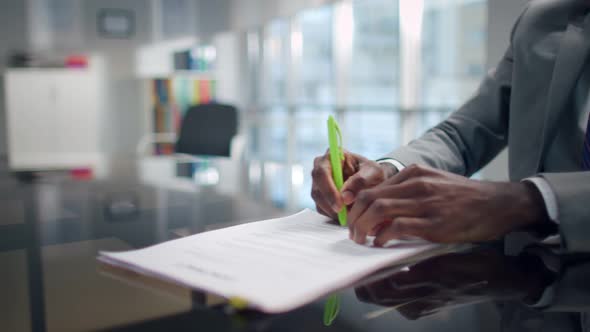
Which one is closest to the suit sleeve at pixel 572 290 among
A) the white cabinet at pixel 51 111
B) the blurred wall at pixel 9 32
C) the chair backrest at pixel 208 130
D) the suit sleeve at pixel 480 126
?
the suit sleeve at pixel 480 126

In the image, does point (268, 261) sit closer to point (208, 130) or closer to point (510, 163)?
point (510, 163)

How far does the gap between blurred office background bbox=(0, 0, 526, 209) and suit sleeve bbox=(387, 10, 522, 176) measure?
4167 mm

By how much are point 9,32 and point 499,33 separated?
603 centimetres

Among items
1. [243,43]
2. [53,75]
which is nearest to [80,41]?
[53,75]

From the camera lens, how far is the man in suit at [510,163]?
68 cm

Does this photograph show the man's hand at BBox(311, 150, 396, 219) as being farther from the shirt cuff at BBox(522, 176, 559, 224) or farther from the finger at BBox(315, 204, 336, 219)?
the shirt cuff at BBox(522, 176, 559, 224)

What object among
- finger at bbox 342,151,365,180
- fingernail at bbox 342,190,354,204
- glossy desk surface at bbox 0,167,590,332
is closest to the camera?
glossy desk surface at bbox 0,167,590,332

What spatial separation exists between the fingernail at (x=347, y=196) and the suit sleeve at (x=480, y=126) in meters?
0.38

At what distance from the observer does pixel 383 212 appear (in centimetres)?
67

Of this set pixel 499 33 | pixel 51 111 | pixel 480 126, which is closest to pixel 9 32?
pixel 51 111

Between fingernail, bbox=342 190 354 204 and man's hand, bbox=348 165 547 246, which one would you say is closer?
man's hand, bbox=348 165 547 246

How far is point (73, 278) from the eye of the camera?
2.17ft

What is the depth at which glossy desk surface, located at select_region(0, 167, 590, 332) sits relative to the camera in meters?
0.49

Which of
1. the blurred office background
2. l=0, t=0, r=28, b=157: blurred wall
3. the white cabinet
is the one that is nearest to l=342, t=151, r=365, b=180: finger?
the blurred office background
